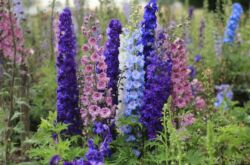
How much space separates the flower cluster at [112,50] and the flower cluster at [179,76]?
443 millimetres

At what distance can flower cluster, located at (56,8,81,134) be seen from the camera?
429 cm

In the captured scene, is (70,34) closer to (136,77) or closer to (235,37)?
(136,77)

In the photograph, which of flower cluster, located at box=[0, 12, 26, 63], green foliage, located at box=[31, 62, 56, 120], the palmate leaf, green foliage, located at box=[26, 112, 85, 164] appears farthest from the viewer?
green foliage, located at box=[31, 62, 56, 120]

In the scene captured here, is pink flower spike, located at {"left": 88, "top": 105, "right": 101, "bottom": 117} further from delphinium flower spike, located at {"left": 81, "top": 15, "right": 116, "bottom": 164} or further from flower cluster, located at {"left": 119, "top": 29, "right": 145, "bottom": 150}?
flower cluster, located at {"left": 119, "top": 29, "right": 145, "bottom": 150}

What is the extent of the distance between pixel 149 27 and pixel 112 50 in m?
0.36

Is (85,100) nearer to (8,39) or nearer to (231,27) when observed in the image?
(8,39)

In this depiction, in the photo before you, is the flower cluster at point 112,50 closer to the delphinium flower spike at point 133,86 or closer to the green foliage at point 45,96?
the delphinium flower spike at point 133,86

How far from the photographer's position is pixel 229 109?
17.0 ft

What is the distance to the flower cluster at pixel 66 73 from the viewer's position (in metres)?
4.29

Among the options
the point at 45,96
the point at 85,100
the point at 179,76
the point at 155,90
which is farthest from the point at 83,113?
the point at 45,96

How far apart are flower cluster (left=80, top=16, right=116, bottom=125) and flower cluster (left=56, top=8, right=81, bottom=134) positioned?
0.34 ft

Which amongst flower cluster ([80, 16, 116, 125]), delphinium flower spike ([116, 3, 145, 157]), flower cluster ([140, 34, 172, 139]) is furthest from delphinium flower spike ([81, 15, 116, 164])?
flower cluster ([140, 34, 172, 139])

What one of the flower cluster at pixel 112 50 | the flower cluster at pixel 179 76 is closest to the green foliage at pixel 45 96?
the flower cluster at pixel 112 50

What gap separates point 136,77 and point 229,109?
1.26 m
